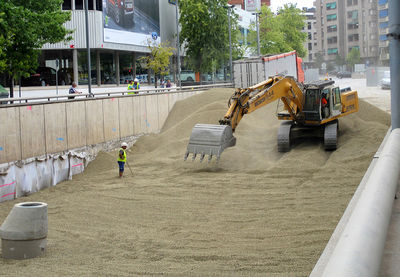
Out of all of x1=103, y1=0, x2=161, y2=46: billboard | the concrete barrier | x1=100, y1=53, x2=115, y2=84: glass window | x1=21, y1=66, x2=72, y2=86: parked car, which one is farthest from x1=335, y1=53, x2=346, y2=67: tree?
x1=100, y1=53, x2=115, y2=84: glass window

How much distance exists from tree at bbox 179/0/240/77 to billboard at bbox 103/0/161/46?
3.34m

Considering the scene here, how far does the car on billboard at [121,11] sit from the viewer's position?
57625mm

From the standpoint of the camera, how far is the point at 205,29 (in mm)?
66875

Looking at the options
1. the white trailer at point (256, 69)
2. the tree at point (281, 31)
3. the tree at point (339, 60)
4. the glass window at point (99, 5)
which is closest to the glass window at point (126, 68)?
the glass window at point (99, 5)

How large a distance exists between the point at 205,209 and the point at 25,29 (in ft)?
61.3

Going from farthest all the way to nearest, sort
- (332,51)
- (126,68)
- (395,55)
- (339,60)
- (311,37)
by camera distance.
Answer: (311,37) → (126,68) → (332,51) → (339,60) → (395,55)

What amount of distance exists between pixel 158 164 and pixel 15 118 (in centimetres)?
613

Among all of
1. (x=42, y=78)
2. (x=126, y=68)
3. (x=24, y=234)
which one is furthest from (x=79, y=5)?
(x=24, y=234)

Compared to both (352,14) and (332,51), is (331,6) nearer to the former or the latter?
(332,51)

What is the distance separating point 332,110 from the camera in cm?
2203

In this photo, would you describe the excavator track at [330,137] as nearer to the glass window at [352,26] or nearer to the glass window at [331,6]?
the glass window at [331,6]

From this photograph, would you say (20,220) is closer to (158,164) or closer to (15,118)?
(15,118)

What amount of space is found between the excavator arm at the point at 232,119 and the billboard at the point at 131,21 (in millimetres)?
38137

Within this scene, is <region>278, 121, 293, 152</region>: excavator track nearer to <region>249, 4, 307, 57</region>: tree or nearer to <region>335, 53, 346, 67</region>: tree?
<region>335, 53, 346, 67</region>: tree
